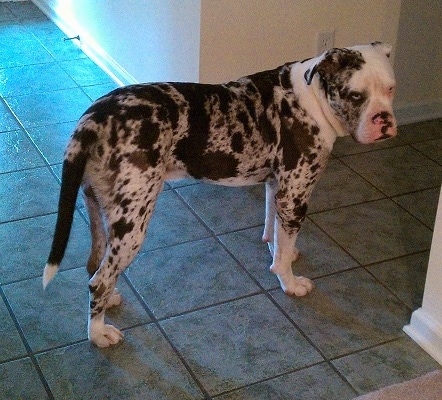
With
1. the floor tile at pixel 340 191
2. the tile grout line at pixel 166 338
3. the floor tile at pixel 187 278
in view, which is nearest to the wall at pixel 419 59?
the floor tile at pixel 340 191

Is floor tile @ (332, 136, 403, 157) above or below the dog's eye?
below

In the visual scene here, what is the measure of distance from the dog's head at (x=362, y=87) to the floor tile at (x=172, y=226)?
919 millimetres

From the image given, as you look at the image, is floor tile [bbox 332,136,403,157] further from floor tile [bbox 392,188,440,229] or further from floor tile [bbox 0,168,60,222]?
floor tile [bbox 0,168,60,222]

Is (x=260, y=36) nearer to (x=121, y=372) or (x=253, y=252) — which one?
(x=253, y=252)

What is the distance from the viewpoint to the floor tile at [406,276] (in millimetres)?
2385

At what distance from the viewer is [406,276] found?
249cm

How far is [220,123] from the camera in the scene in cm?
207

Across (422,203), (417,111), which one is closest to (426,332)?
(422,203)

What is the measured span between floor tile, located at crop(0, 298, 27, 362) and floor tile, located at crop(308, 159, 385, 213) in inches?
52.0

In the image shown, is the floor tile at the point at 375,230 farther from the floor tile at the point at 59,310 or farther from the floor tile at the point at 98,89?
the floor tile at the point at 98,89

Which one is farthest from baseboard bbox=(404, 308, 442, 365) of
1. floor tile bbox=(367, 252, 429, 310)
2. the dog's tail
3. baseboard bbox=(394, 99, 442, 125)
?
baseboard bbox=(394, 99, 442, 125)

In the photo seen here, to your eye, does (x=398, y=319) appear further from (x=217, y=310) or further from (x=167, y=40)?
(x=167, y=40)

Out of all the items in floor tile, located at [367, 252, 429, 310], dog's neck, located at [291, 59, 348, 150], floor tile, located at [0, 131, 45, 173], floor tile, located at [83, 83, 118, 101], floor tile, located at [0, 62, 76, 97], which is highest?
dog's neck, located at [291, 59, 348, 150]

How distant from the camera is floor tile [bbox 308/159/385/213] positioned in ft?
9.71
